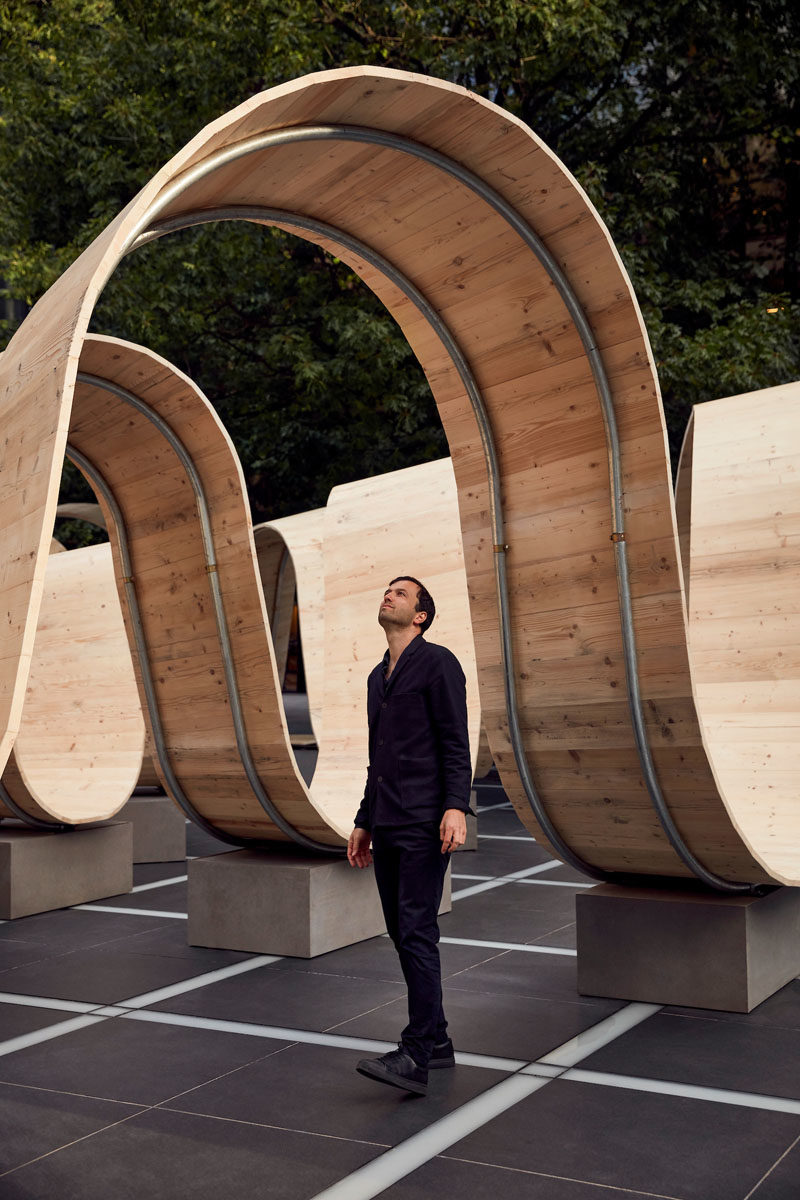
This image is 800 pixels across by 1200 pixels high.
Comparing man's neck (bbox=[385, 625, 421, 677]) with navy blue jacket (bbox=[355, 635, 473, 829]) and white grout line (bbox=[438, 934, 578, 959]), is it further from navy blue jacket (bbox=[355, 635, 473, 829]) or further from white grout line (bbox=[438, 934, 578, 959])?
white grout line (bbox=[438, 934, 578, 959])

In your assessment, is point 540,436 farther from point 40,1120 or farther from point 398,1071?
point 40,1120

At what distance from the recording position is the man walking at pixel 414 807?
15.4 feet

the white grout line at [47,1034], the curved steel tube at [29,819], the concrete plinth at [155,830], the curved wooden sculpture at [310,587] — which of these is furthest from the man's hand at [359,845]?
the curved wooden sculpture at [310,587]

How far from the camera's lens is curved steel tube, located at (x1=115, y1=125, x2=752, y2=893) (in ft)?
16.0

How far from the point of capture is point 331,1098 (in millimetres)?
4617

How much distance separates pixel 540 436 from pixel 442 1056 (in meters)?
2.75

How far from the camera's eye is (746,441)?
27.3ft

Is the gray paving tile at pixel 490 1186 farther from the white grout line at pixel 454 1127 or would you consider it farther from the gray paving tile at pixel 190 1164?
the gray paving tile at pixel 190 1164

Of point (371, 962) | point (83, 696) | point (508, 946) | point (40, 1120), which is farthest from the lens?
point (83, 696)

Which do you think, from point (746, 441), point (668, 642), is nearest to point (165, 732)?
point (668, 642)

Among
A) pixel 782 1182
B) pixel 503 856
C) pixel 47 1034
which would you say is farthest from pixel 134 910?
pixel 782 1182

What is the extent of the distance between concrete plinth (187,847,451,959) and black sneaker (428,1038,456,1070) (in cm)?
198

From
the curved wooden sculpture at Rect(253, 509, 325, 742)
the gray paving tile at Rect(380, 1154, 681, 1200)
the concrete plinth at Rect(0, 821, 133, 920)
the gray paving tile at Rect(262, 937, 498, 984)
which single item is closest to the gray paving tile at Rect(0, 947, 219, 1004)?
the gray paving tile at Rect(262, 937, 498, 984)

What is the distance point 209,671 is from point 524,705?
2.34 m
